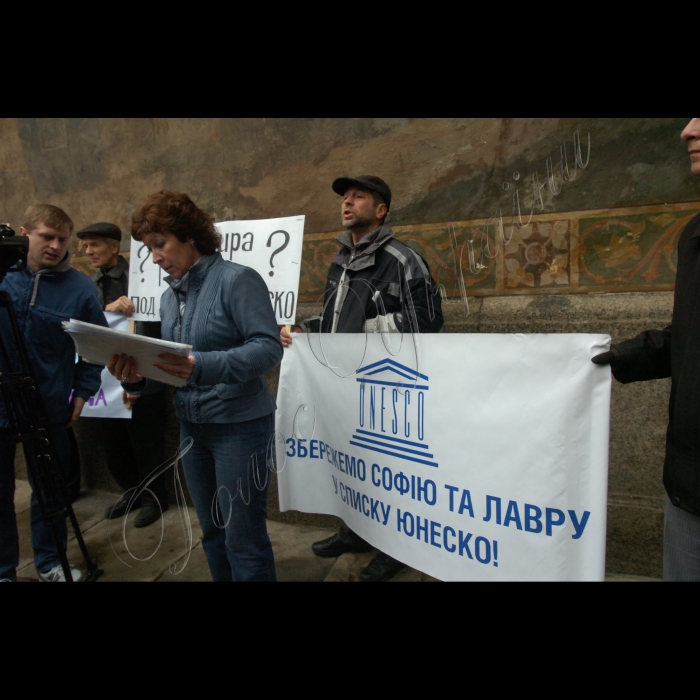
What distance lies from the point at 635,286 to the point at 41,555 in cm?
346

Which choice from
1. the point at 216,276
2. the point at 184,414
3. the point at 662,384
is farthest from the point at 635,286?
the point at 184,414

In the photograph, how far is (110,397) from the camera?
3.35m

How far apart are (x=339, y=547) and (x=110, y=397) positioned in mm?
1947

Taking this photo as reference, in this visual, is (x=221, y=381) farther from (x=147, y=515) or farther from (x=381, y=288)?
(x=147, y=515)

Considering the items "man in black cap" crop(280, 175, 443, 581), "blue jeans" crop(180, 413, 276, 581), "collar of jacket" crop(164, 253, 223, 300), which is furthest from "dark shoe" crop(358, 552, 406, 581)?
"collar of jacket" crop(164, 253, 223, 300)

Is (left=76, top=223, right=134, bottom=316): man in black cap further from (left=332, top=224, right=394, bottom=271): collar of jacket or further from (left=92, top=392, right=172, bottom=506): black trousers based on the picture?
(left=332, top=224, right=394, bottom=271): collar of jacket

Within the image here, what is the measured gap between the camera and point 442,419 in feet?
5.36

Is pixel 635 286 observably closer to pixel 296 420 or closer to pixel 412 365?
pixel 412 365

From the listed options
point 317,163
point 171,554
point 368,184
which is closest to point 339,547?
point 171,554

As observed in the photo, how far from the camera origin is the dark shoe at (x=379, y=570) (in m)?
2.42

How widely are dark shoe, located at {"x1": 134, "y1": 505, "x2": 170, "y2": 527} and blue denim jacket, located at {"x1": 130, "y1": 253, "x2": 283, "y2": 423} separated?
1.92m

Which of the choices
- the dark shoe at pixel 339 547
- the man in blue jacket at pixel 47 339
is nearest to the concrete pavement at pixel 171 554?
the dark shoe at pixel 339 547

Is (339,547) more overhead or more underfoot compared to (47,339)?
more underfoot

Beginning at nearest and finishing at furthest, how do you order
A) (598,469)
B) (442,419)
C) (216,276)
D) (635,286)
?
(598,469) → (442,419) → (216,276) → (635,286)
